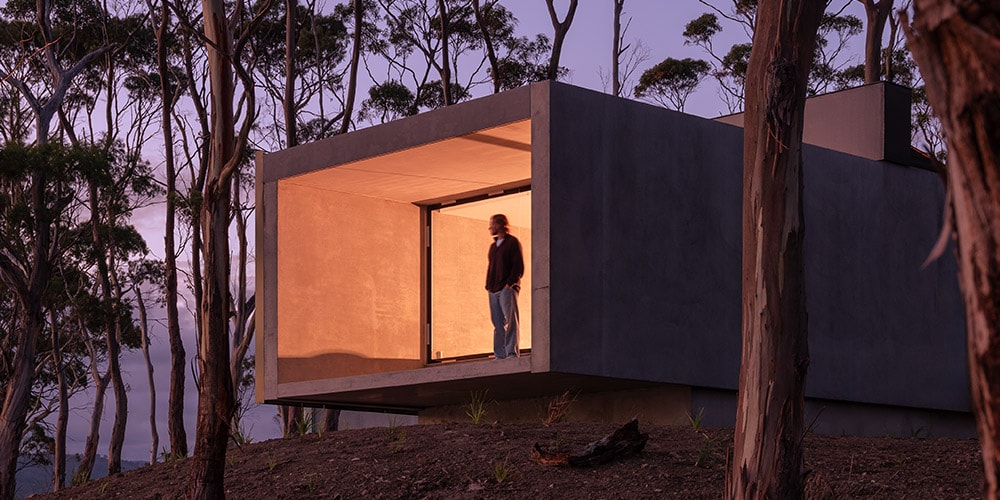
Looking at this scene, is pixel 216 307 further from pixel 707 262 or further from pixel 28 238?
pixel 28 238

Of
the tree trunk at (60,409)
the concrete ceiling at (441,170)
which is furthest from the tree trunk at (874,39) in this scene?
the tree trunk at (60,409)

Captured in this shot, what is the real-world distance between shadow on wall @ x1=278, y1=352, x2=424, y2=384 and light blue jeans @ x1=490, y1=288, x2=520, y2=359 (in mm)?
2110

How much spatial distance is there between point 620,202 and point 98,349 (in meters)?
22.8

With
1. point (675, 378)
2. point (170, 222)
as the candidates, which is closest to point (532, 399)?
point (675, 378)

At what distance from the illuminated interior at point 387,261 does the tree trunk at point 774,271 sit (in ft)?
15.7

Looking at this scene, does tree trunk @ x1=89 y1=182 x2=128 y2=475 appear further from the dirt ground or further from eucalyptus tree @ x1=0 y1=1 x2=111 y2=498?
the dirt ground

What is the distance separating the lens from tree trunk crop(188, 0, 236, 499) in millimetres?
9055

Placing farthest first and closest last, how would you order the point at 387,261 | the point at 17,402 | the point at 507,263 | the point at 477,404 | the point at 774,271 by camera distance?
the point at 17,402, the point at 387,261, the point at 477,404, the point at 507,263, the point at 774,271

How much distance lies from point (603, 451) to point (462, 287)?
18.3ft

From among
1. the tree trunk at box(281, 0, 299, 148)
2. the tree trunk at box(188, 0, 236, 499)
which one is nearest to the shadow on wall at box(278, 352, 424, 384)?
the tree trunk at box(188, 0, 236, 499)

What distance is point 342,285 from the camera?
13180 millimetres

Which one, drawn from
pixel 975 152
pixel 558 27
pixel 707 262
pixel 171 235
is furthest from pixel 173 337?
pixel 975 152

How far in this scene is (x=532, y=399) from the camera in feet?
41.0

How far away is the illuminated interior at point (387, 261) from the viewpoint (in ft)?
41.9
